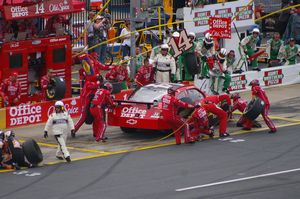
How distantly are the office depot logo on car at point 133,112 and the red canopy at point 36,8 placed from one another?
15.7 ft

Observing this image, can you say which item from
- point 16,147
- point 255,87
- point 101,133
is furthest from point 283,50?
point 16,147

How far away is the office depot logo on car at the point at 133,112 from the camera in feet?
80.8

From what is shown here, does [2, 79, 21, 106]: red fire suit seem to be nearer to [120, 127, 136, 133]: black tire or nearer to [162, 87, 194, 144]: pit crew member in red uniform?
[120, 127, 136, 133]: black tire

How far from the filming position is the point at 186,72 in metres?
30.7

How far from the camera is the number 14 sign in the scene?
98.5 ft

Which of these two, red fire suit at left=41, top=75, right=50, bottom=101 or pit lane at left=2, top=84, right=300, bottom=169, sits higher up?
red fire suit at left=41, top=75, right=50, bottom=101

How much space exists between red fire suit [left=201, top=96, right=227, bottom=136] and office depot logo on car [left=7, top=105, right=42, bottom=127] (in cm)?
493

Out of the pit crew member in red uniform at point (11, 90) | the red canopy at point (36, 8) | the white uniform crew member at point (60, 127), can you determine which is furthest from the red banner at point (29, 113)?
the white uniform crew member at point (60, 127)

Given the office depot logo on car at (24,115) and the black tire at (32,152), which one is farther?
the office depot logo on car at (24,115)

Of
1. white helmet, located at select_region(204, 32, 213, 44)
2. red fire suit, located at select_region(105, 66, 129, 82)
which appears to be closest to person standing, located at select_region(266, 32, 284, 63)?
white helmet, located at select_region(204, 32, 213, 44)

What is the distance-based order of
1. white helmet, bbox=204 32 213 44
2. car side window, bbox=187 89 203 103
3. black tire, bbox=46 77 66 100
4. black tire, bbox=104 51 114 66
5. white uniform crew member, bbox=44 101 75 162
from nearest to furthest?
white uniform crew member, bbox=44 101 75 162 < car side window, bbox=187 89 203 103 < black tire, bbox=46 77 66 100 < white helmet, bbox=204 32 213 44 < black tire, bbox=104 51 114 66

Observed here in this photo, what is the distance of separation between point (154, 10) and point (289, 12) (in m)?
5.12

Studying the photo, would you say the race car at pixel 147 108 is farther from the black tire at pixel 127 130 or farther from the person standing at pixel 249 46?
the person standing at pixel 249 46

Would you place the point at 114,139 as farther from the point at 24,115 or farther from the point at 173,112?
the point at 24,115
